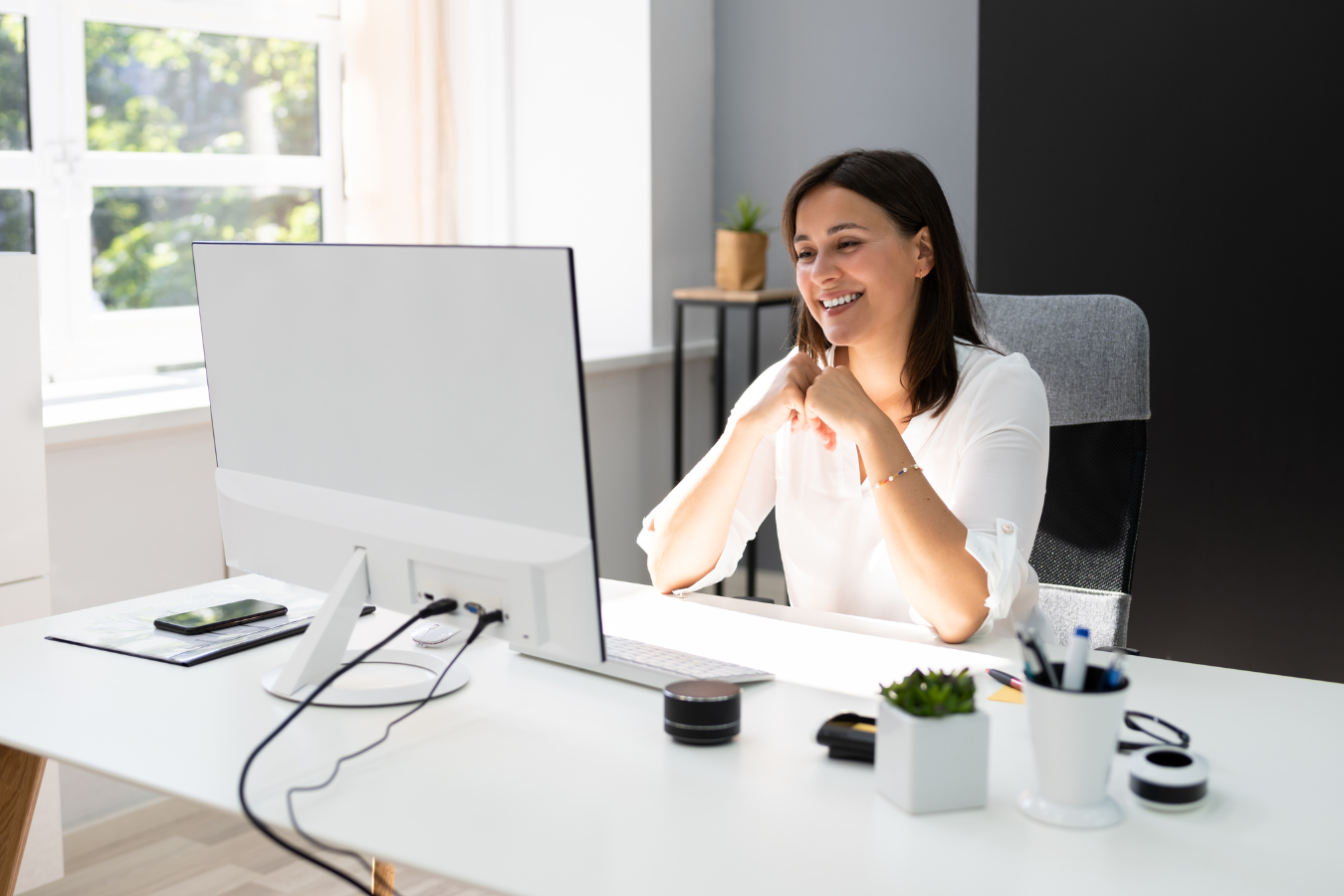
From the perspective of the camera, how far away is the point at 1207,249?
94.2 inches

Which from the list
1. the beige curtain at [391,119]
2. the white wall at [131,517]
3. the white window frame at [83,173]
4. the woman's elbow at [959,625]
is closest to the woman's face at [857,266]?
the woman's elbow at [959,625]

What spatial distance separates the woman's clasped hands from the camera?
1596 millimetres

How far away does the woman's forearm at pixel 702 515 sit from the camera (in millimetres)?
1749

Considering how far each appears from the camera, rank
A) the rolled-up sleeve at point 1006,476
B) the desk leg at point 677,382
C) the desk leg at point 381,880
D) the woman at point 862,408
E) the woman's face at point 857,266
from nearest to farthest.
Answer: the desk leg at point 381,880
the rolled-up sleeve at point 1006,476
the woman at point 862,408
the woman's face at point 857,266
the desk leg at point 677,382

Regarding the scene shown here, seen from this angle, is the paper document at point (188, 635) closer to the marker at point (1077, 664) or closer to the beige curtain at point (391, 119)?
the marker at point (1077, 664)

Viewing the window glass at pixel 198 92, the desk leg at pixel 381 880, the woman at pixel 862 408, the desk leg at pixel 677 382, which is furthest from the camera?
the desk leg at pixel 677 382

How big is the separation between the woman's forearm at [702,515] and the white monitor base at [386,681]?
0.49 metres

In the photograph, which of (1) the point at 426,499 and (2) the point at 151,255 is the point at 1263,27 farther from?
(2) the point at 151,255

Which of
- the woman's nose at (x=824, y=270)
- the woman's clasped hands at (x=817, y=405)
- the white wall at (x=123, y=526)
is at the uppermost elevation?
the woman's nose at (x=824, y=270)

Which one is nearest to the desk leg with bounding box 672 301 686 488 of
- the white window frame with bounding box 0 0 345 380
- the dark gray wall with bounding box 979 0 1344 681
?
the dark gray wall with bounding box 979 0 1344 681

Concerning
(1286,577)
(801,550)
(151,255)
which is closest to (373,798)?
(801,550)

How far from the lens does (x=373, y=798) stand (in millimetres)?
979

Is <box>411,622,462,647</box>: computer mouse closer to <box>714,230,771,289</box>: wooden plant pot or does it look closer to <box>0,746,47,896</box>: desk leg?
<box>0,746,47,896</box>: desk leg

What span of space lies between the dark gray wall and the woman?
79 cm
